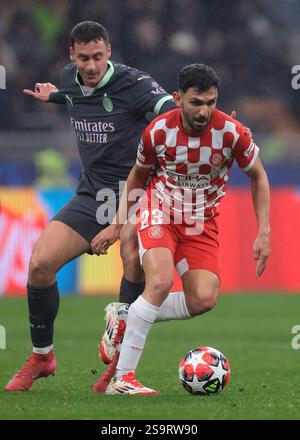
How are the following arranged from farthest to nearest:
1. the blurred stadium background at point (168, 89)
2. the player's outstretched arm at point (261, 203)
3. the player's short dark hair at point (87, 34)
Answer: the blurred stadium background at point (168, 89)
the player's short dark hair at point (87, 34)
the player's outstretched arm at point (261, 203)

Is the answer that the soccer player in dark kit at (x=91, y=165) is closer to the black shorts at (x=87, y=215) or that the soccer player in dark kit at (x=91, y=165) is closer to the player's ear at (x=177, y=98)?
the black shorts at (x=87, y=215)

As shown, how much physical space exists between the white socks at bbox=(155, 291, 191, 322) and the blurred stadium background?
6.43m

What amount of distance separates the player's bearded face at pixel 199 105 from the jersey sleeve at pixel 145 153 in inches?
10.3

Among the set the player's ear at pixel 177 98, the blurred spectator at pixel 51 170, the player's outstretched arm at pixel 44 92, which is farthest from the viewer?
the blurred spectator at pixel 51 170

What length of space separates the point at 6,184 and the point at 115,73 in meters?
6.69

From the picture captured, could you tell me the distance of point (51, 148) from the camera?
13.5 m

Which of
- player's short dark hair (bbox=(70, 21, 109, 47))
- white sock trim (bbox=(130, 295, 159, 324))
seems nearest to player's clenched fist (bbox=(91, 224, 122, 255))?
white sock trim (bbox=(130, 295, 159, 324))

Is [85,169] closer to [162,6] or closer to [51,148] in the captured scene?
[51,148]

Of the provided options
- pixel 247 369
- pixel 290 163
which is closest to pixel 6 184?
pixel 290 163

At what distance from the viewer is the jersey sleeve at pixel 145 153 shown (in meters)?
6.02

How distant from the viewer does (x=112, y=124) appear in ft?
21.3

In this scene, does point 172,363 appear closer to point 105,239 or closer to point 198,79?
point 105,239

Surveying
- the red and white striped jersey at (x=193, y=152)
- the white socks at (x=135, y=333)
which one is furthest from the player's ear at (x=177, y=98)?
the white socks at (x=135, y=333)

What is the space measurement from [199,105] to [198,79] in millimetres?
134
